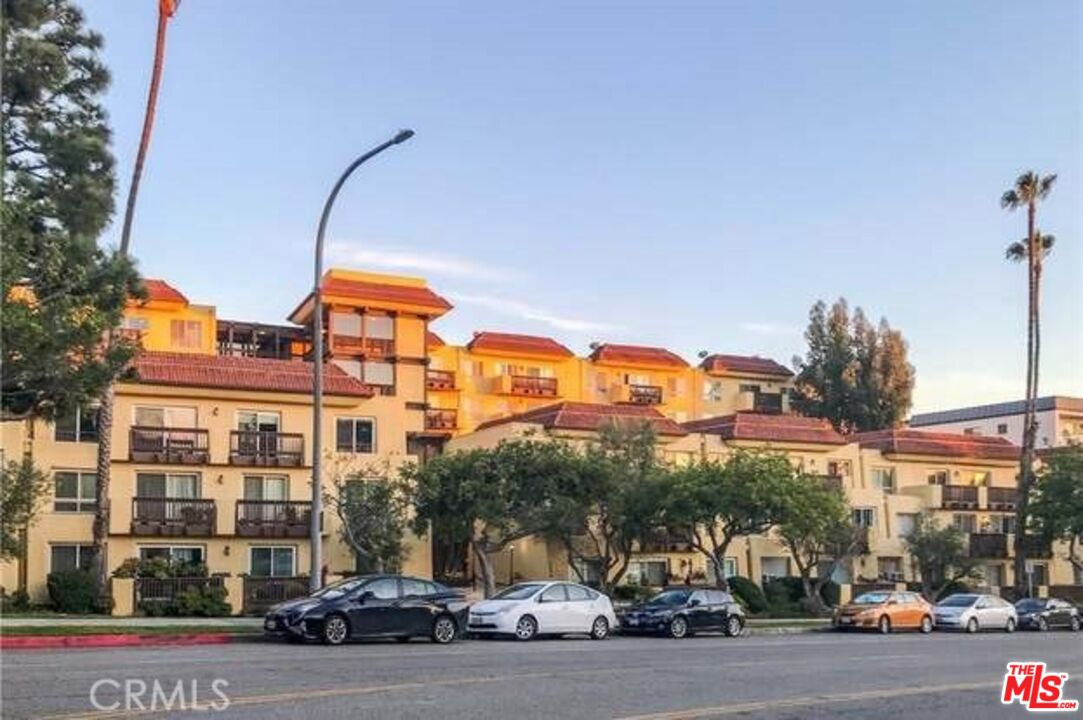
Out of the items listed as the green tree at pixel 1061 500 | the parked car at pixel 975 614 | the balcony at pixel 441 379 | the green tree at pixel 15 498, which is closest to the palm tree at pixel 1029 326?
the green tree at pixel 1061 500

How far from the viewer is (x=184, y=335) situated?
61.3m

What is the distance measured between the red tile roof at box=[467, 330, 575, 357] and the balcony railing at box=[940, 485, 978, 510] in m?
23.2

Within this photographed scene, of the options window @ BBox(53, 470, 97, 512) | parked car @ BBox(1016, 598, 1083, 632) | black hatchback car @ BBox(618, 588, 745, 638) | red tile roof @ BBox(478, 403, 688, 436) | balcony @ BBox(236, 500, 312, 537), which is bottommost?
parked car @ BBox(1016, 598, 1083, 632)

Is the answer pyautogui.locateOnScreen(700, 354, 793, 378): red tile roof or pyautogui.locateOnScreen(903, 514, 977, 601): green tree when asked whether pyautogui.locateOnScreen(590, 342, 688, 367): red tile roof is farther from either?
pyautogui.locateOnScreen(903, 514, 977, 601): green tree

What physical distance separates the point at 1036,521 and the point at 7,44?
160 ft

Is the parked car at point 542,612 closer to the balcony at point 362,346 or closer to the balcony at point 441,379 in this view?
the balcony at point 362,346

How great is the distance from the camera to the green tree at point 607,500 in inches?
1694

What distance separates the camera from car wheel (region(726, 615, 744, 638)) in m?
35.1

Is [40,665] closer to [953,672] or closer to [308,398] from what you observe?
[953,672]

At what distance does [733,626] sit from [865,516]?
27294 mm

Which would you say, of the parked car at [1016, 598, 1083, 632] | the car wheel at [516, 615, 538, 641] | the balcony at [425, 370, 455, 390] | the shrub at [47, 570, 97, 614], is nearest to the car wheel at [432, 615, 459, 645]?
the car wheel at [516, 615, 538, 641]

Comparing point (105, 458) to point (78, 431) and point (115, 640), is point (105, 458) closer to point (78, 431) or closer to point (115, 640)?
point (78, 431)

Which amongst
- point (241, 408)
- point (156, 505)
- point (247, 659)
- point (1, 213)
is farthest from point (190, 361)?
point (1, 213)

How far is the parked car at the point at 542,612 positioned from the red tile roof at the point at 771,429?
29.0 meters
